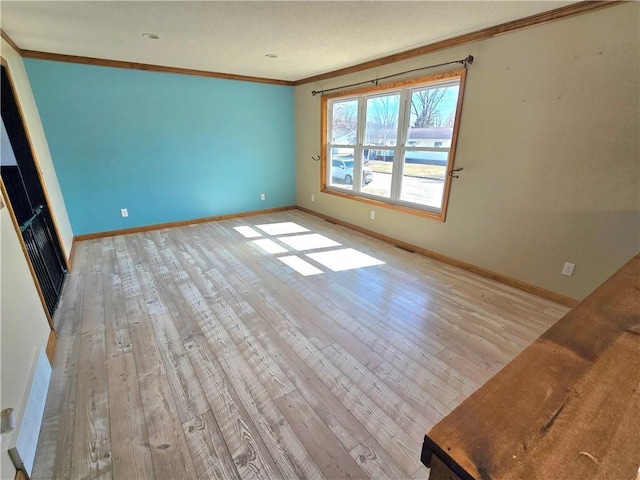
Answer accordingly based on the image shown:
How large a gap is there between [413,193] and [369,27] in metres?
1.83

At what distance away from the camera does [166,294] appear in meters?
2.56

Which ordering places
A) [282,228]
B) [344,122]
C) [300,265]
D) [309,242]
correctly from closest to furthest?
[300,265]
[309,242]
[344,122]
[282,228]

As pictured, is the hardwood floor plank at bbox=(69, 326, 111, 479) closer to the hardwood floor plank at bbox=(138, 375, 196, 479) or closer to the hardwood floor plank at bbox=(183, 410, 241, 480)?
the hardwood floor plank at bbox=(138, 375, 196, 479)

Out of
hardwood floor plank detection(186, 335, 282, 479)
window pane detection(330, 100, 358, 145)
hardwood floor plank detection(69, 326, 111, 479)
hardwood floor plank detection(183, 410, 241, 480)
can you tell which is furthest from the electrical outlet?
hardwood floor plank detection(69, 326, 111, 479)

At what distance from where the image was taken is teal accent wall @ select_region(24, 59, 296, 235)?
347 centimetres

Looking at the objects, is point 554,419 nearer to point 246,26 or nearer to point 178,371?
point 178,371

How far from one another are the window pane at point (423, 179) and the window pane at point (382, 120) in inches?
15.2

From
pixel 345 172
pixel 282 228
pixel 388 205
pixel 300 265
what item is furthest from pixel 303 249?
pixel 345 172

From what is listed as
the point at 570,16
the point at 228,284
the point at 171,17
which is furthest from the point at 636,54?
the point at 228,284

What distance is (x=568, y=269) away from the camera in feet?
7.85

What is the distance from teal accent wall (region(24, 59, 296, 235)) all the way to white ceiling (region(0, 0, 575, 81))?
1.38 ft

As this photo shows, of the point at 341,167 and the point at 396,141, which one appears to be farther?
the point at 341,167

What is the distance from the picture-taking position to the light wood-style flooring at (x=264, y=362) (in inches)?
50.4

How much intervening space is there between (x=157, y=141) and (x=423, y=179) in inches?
142
